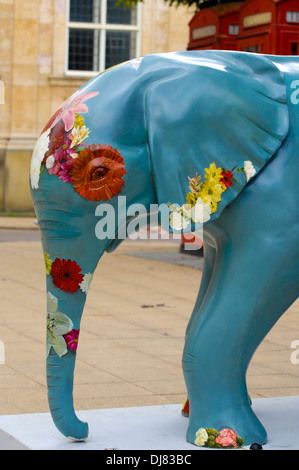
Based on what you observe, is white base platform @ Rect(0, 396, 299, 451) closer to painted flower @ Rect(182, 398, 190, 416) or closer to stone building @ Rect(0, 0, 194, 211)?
painted flower @ Rect(182, 398, 190, 416)

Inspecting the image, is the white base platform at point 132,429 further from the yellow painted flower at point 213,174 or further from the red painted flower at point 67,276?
the yellow painted flower at point 213,174

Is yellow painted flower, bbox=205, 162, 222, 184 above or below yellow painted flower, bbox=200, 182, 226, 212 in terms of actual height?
above

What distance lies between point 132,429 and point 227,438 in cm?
48

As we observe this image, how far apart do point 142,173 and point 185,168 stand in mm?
162

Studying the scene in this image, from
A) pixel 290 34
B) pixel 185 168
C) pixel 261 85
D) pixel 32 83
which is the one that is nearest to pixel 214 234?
pixel 185 168

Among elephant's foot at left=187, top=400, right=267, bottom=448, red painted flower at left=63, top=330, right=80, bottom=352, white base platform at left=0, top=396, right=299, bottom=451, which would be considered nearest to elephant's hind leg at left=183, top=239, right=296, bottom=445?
elephant's foot at left=187, top=400, right=267, bottom=448

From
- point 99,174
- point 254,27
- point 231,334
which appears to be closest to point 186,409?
point 231,334

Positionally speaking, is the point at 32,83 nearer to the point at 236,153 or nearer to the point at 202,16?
the point at 202,16

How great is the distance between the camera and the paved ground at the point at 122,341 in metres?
4.72

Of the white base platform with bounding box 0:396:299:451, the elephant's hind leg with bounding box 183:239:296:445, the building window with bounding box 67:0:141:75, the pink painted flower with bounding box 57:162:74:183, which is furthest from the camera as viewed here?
the building window with bounding box 67:0:141:75

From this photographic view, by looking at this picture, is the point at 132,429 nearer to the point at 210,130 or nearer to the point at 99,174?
the point at 99,174

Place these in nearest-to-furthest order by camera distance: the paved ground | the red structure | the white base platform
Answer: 1. the white base platform
2. the paved ground
3. the red structure

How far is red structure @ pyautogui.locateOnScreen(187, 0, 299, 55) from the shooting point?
32.8ft

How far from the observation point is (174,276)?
9.54 metres
